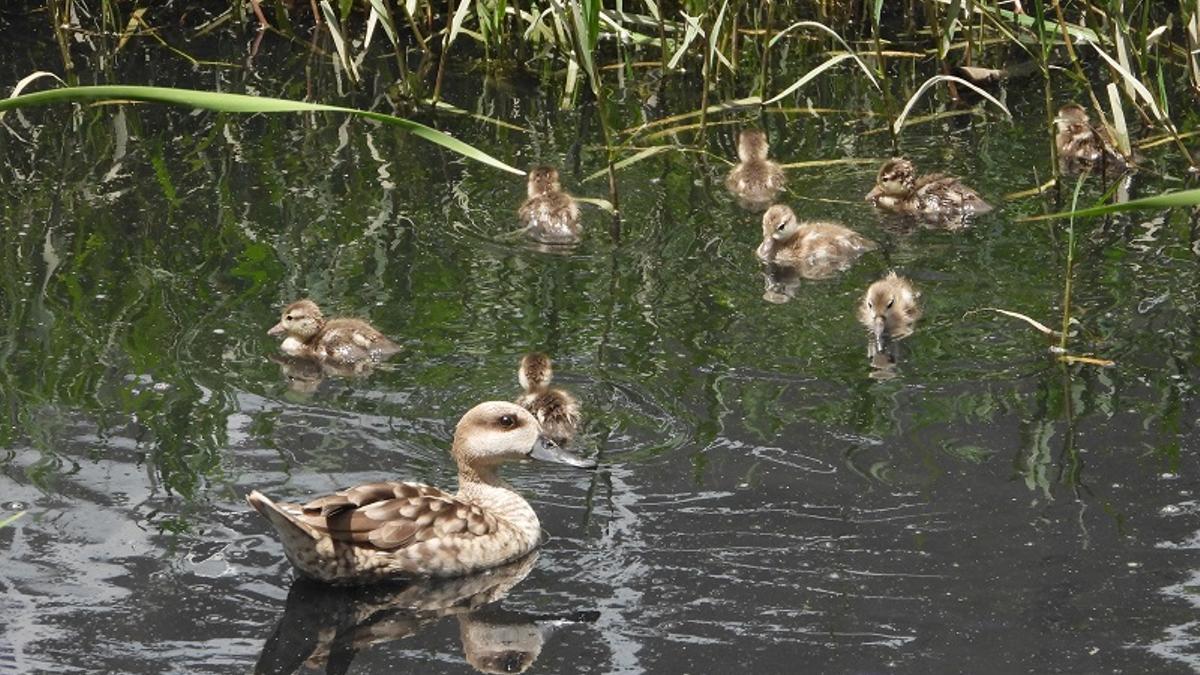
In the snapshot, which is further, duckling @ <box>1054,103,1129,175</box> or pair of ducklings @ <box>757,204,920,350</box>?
duckling @ <box>1054,103,1129,175</box>

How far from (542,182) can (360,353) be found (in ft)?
5.31

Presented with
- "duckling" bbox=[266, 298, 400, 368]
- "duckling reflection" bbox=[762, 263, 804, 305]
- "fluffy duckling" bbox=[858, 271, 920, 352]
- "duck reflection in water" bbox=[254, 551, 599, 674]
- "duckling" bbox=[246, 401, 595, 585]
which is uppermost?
"duckling reflection" bbox=[762, 263, 804, 305]

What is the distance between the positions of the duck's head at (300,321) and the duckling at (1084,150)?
10.9 ft

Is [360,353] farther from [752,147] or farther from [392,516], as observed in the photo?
[752,147]

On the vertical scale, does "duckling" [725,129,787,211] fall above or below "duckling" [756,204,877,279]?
above

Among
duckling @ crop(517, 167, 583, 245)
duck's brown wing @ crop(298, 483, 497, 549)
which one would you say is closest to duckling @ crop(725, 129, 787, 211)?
duckling @ crop(517, 167, 583, 245)

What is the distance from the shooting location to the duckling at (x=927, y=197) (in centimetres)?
754

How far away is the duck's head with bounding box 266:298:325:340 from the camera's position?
6.34 metres

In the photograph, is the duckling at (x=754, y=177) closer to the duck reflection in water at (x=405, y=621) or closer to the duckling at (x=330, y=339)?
the duckling at (x=330, y=339)

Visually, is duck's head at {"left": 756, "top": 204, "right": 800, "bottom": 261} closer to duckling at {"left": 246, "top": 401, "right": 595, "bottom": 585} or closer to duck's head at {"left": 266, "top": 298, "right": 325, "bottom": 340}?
duck's head at {"left": 266, "top": 298, "right": 325, "bottom": 340}

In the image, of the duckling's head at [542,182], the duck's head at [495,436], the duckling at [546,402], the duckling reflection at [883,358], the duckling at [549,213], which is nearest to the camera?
the duck's head at [495,436]

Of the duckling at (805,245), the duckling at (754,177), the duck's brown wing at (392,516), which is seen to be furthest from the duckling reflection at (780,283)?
the duck's brown wing at (392,516)

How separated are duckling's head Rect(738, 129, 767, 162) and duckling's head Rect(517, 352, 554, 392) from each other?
2.49m

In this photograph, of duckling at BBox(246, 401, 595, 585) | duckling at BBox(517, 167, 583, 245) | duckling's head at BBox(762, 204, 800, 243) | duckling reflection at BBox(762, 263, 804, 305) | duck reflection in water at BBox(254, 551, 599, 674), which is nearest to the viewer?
duck reflection in water at BBox(254, 551, 599, 674)
